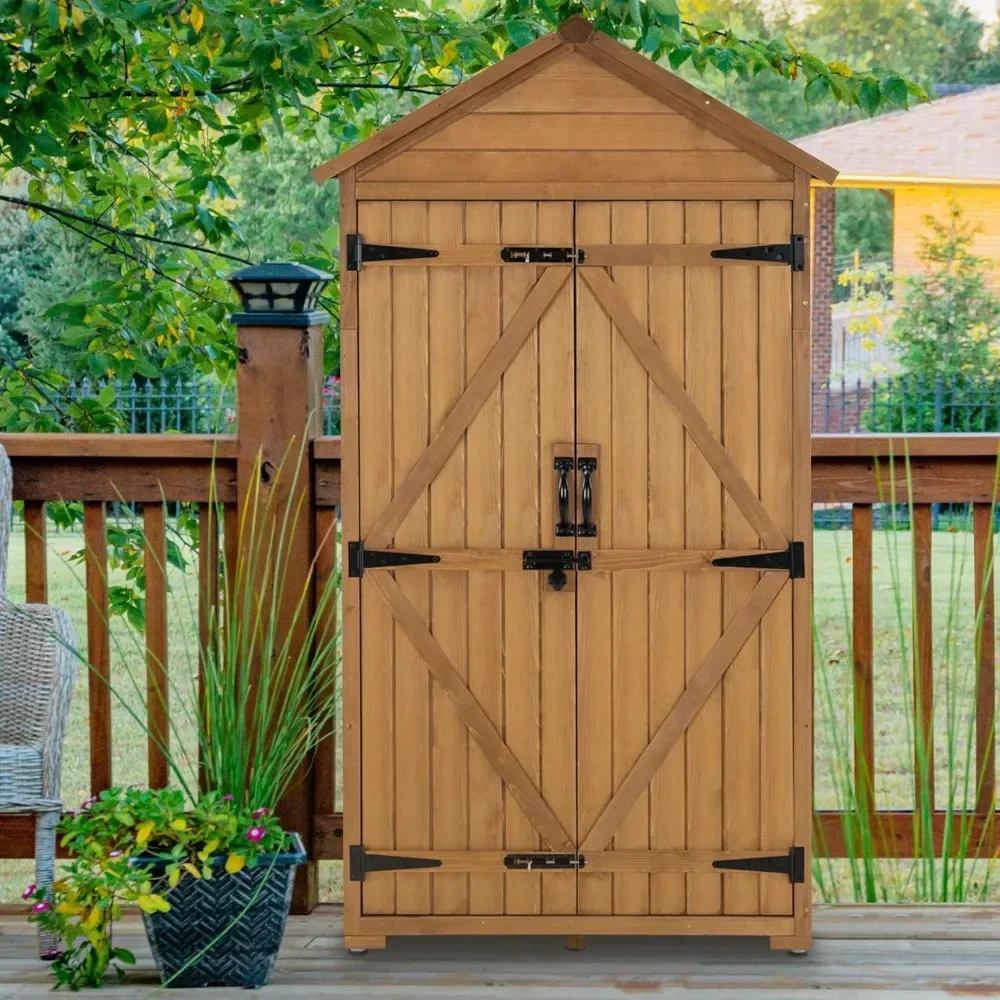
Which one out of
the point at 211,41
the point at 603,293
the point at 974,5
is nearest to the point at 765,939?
the point at 603,293

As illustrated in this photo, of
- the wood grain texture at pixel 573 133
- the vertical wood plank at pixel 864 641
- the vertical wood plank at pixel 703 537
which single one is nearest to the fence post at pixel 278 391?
the wood grain texture at pixel 573 133

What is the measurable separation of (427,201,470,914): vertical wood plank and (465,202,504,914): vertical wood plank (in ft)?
0.05

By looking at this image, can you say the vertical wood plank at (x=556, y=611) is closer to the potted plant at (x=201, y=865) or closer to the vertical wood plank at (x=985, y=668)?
the potted plant at (x=201, y=865)

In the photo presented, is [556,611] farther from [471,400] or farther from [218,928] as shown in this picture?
[218,928]

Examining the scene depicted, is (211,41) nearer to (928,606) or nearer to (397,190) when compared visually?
(397,190)

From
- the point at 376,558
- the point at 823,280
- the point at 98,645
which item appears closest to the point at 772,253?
the point at 376,558

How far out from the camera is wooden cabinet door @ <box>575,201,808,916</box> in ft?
10.2

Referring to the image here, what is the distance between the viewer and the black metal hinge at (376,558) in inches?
124

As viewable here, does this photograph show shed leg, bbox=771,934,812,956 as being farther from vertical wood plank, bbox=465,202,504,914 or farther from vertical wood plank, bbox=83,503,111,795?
vertical wood plank, bbox=83,503,111,795

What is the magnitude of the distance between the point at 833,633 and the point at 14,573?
19.8 feet

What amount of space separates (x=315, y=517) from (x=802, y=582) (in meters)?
1.20

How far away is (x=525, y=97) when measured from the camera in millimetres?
3094

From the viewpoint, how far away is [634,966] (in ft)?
10.3

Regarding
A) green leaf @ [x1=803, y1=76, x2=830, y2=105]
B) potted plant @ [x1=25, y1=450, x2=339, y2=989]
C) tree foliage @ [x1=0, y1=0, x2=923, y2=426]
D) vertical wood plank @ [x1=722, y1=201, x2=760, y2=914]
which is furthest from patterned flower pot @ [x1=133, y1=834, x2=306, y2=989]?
green leaf @ [x1=803, y1=76, x2=830, y2=105]
